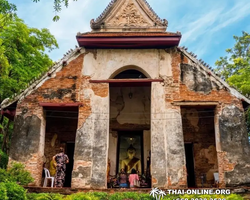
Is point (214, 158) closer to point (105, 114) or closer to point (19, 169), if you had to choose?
point (105, 114)

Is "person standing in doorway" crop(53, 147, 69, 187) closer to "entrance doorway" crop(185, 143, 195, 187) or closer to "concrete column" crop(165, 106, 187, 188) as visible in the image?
"concrete column" crop(165, 106, 187, 188)

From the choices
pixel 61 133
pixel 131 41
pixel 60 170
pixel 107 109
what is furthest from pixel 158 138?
pixel 61 133

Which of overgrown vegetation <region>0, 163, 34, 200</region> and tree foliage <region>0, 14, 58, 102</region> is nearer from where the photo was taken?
overgrown vegetation <region>0, 163, 34, 200</region>

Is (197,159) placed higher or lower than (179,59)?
lower

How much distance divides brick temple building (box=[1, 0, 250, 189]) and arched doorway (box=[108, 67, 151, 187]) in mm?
44

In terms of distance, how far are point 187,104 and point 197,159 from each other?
Answer: 2.93m

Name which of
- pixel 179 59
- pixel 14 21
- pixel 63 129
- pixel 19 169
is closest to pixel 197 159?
pixel 179 59

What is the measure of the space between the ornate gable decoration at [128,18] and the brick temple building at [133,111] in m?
0.04

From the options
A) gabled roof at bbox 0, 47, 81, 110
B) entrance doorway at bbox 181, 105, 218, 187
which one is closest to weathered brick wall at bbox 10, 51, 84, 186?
gabled roof at bbox 0, 47, 81, 110

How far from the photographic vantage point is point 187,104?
11.2 m

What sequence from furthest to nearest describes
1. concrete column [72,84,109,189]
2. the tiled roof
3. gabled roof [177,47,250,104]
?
the tiled roof, gabled roof [177,47,250,104], concrete column [72,84,109,189]

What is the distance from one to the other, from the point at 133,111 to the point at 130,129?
2.78 feet

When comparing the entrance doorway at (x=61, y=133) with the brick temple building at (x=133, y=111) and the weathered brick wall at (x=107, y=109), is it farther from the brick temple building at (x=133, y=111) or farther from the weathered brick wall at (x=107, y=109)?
the weathered brick wall at (x=107, y=109)

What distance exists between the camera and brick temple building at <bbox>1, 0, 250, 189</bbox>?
1051 centimetres
